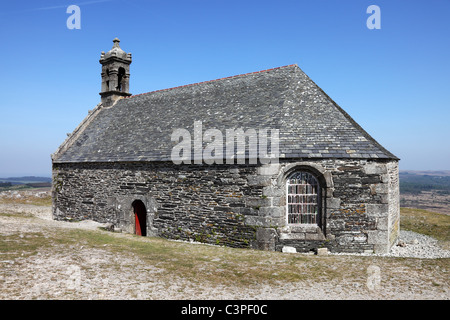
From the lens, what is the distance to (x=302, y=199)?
12.0 metres

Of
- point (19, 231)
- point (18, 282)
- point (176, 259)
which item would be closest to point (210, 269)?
point (176, 259)

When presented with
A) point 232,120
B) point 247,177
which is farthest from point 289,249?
point 232,120

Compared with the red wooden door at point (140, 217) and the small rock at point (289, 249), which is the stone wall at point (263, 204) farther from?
the red wooden door at point (140, 217)

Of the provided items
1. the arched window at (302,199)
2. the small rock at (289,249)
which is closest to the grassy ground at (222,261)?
the small rock at (289,249)

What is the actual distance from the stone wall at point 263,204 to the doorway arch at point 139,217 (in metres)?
0.90

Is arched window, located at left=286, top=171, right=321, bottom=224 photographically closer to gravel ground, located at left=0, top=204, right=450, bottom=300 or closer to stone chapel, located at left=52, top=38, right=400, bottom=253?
stone chapel, located at left=52, top=38, right=400, bottom=253

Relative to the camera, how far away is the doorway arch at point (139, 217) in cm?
1566

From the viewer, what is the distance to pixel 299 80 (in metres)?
14.8

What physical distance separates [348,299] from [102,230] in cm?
1116

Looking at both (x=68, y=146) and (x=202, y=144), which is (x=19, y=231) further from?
(x=68, y=146)

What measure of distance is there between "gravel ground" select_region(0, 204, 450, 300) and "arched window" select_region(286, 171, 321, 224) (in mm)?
3171

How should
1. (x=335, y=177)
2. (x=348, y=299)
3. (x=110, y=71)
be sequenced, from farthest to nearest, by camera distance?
(x=110, y=71), (x=335, y=177), (x=348, y=299)

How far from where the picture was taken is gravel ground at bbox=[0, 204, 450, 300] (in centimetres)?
656

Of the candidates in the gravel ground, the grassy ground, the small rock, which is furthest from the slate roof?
the gravel ground
